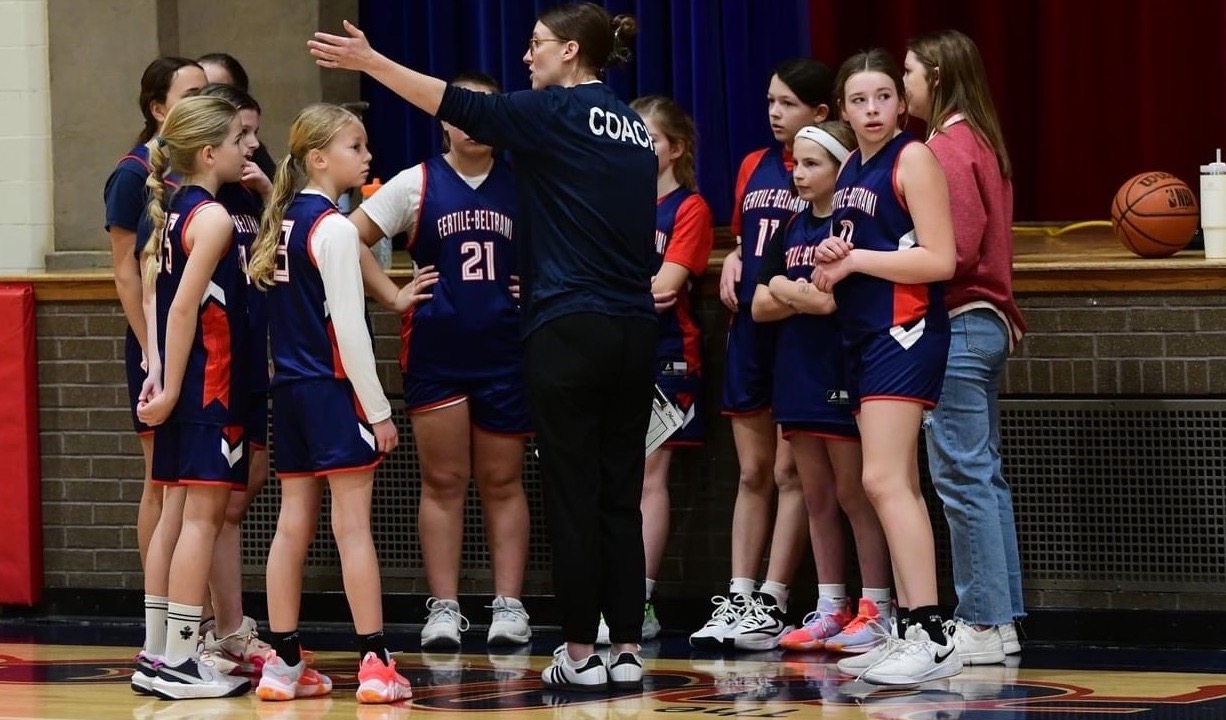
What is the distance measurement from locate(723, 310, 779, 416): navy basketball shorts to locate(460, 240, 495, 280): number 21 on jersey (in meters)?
0.77

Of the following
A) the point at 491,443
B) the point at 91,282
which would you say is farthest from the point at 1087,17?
the point at 91,282

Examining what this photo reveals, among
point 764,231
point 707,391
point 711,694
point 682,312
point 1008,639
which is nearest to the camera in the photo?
Answer: point 711,694

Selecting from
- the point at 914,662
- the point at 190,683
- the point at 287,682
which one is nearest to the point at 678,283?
the point at 914,662

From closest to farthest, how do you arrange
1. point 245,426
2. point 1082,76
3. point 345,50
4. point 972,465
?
point 345,50
point 245,426
point 972,465
point 1082,76

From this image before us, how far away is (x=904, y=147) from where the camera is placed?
4816mm

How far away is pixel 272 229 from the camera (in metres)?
4.73

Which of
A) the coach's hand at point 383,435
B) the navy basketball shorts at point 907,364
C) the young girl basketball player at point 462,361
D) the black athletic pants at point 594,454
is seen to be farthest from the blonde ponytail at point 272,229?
the navy basketball shorts at point 907,364

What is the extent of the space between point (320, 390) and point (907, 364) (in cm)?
150

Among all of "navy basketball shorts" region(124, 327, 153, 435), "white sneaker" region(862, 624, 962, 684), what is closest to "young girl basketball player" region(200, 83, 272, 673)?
"navy basketball shorts" region(124, 327, 153, 435)

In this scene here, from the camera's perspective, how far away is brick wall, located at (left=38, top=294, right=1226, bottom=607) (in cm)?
544

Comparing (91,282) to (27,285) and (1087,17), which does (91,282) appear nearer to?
(27,285)

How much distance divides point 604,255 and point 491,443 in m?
1.19

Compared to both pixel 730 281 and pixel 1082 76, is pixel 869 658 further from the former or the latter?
pixel 1082 76

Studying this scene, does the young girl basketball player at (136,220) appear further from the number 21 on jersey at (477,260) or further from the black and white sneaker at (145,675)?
the number 21 on jersey at (477,260)
